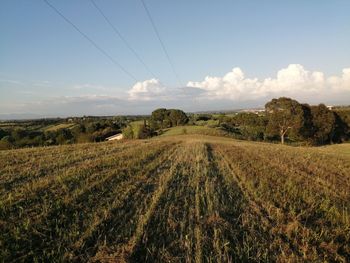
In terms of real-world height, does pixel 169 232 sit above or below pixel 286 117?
above

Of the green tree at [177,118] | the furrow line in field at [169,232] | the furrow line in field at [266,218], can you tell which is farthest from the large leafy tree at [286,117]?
the furrow line in field at [169,232]

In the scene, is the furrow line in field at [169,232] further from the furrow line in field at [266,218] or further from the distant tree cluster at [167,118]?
the distant tree cluster at [167,118]

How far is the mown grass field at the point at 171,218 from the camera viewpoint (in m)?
5.70

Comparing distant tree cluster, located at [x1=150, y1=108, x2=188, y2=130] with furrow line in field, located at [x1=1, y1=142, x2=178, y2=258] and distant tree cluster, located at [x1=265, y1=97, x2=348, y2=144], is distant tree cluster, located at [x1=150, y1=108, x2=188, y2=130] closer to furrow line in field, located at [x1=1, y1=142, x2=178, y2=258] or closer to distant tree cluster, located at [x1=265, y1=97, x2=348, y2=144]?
distant tree cluster, located at [x1=265, y1=97, x2=348, y2=144]

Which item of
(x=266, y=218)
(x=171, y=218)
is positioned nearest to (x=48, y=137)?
(x=171, y=218)

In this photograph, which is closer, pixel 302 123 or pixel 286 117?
pixel 302 123

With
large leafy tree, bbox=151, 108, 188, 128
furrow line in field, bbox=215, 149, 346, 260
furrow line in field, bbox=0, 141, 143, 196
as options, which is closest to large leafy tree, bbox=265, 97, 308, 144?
large leafy tree, bbox=151, 108, 188, 128

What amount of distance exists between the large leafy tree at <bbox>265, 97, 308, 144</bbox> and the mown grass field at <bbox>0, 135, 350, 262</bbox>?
5437 centimetres

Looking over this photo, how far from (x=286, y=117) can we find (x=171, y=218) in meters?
62.0

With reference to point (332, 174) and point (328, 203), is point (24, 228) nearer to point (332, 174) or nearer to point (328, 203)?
point (328, 203)

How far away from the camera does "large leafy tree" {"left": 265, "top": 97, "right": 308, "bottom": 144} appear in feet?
210

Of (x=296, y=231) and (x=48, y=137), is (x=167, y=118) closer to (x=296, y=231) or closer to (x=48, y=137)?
(x=48, y=137)

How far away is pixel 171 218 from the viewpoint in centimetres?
745

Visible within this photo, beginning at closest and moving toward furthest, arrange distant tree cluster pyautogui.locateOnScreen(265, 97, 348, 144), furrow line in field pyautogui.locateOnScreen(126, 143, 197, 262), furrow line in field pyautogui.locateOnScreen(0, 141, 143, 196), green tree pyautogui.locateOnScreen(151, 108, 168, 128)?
furrow line in field pyautogui.locateOnScreen(126, 143, 197, 262), furrow line in field pyautogui.locateOnScreen(0, 141, 143, 196), distant tree cluster pyautogui.locateOnScreen(265, 97, 348, 144), green tree pyautogui.locateOnScreen(151, 108, 168, 128)
